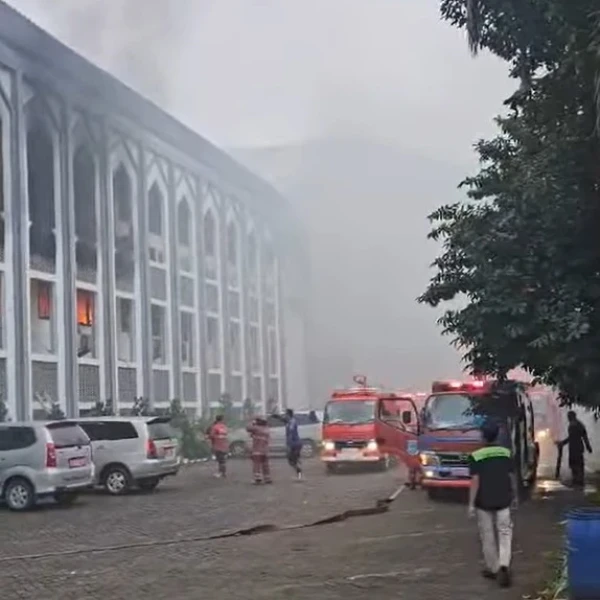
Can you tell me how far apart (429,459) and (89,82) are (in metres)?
14.5

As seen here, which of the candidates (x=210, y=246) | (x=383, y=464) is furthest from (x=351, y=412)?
(x=210, y=246)

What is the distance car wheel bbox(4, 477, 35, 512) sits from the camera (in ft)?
59.2

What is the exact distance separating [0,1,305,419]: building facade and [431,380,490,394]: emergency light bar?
10007 mm

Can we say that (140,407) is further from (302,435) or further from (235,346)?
(235,346)

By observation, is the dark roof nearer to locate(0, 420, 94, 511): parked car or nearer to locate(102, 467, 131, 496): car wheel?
locate(102, 467, 131, 496): car wheel

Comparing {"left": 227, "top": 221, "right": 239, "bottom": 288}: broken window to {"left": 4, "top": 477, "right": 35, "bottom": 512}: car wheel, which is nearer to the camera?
{"left": 4, "top": 477, "right": 35, "bottom": 512}: car wheel

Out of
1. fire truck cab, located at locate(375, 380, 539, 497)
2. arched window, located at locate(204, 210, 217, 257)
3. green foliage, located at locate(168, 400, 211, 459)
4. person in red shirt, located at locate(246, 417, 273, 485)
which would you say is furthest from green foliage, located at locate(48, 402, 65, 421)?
arched window, located at locate(204, 210, 217, 257)

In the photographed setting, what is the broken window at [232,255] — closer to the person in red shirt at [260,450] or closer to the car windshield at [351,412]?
the car windshield at [351,412]

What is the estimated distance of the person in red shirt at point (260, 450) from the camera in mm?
22109

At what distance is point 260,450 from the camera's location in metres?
22.2

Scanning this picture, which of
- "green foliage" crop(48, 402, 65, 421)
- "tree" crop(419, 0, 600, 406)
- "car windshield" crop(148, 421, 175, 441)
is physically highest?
"tree" crop(419, 0, 600, 406)

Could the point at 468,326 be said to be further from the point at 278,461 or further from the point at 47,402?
the point at 278,461

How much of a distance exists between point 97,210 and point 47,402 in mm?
5840

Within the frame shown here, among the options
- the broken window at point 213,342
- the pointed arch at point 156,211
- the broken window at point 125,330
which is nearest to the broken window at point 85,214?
the broken window at point 125,330
